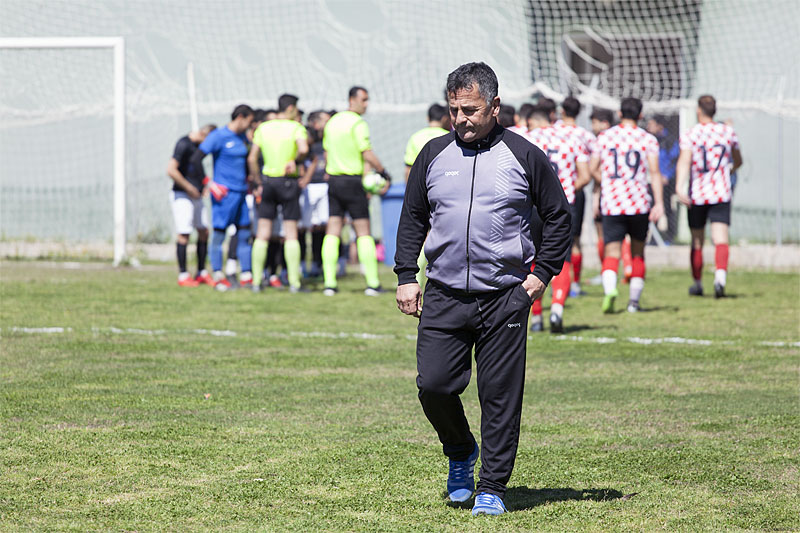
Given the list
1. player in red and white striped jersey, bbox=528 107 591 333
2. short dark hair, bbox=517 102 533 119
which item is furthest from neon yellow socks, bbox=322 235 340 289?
player in red and white striped jersey, bbox=528 107 591 333

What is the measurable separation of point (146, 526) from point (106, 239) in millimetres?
15709

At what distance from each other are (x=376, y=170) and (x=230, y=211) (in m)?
1.90

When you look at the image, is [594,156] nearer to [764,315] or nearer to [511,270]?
[764,315]

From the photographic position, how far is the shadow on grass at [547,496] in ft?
15.5

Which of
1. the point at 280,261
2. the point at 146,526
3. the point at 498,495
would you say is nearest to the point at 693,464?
the point at 498,495

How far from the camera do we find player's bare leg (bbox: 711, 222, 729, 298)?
12.8 meters

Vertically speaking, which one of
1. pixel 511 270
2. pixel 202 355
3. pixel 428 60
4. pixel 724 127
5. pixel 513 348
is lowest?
pixel 202 355

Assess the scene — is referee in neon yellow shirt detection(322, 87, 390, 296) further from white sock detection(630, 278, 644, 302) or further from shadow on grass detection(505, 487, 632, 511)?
shadow on grass detection(505, 487, 632, 511)

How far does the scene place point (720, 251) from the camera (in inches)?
507

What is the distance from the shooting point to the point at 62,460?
5270 millimetres

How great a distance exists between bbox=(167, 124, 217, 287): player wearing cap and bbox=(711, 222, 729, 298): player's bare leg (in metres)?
6.17

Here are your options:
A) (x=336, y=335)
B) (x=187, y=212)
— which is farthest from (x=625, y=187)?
(x=187, y=212)

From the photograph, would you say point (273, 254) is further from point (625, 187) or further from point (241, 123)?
point (625, 187)

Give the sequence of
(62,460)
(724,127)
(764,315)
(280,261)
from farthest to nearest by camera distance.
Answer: (280,261)
(724,127)
(764,315)
(62,460)
